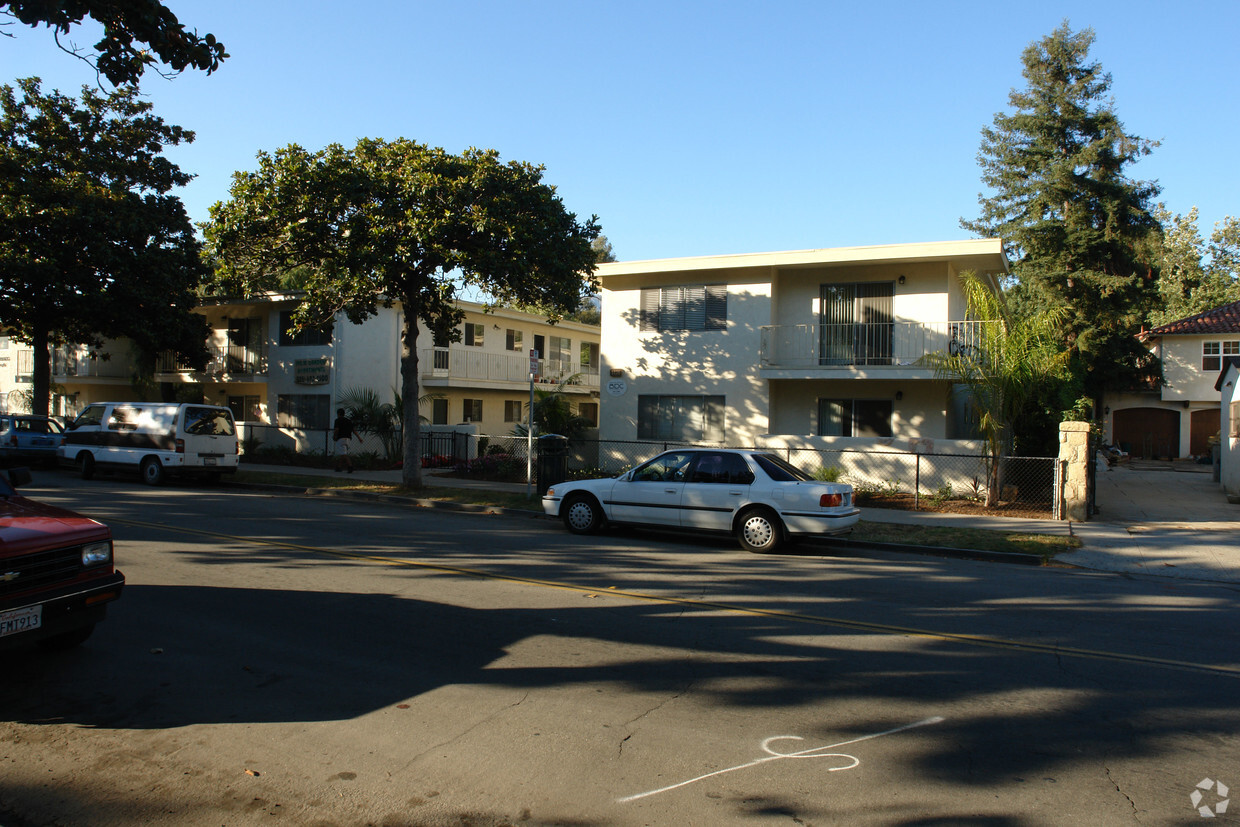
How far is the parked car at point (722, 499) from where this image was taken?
1156 cm

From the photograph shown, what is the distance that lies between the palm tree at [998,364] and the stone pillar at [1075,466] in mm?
1280

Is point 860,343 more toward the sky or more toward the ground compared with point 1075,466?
more toward the sky

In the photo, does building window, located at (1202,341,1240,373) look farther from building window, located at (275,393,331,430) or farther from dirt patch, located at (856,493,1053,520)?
building window, located at (275,393,331,430)

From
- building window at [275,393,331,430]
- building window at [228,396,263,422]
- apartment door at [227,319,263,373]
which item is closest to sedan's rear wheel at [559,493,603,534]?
building window at [275,393,331,430]

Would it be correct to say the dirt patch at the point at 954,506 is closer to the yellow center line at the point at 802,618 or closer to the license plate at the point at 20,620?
the yellow center line at the point at 802,618

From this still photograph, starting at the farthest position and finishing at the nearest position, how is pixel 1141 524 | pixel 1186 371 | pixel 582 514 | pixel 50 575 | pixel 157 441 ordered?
pixel 1186 371, pixel 157 441, pixel 1141 524, pixel 582 514, pixel 50 575

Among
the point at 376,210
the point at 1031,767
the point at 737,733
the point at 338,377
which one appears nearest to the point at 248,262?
the point at 376,210

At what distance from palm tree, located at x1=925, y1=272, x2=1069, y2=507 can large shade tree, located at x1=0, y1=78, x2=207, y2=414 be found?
23.4 meters

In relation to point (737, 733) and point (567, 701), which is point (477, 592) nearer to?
point (567, 701)

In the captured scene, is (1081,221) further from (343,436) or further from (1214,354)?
(343,436)

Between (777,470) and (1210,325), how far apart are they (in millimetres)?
34526

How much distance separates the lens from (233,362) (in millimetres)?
29828

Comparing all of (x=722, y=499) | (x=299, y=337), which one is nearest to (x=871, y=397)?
(x=722, y=499)

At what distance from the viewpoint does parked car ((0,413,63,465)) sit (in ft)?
75.9
